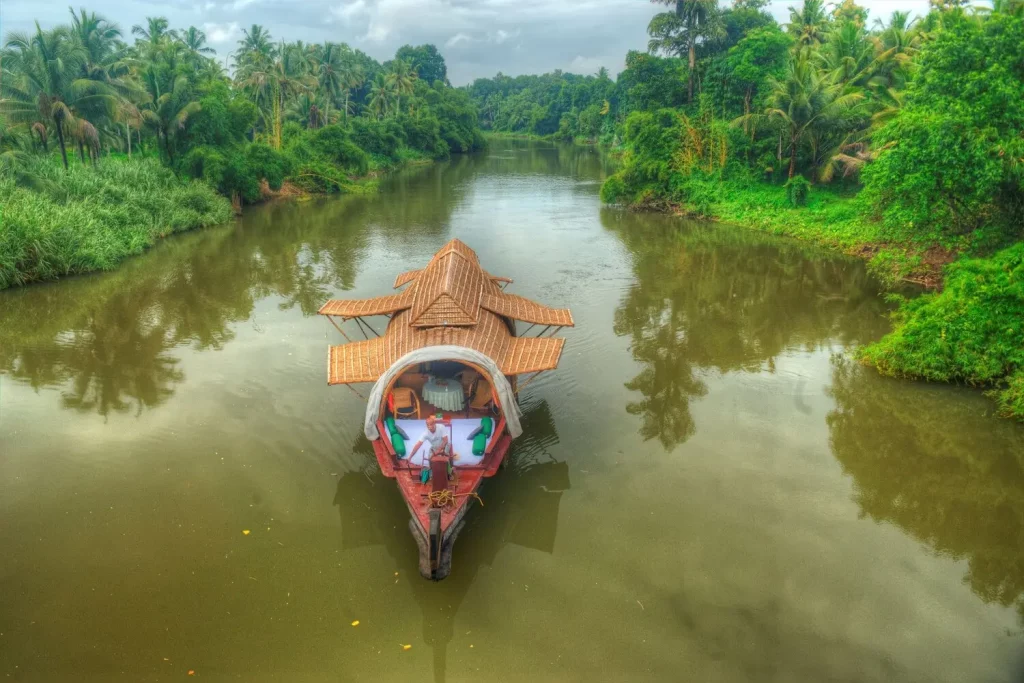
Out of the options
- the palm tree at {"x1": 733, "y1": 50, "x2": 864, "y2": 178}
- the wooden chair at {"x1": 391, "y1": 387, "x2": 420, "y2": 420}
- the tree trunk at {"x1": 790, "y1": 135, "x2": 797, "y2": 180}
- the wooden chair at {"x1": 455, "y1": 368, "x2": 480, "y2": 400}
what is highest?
the palm tree at {"x1": 733, "y1": 50, "x2": 864, "y2": 178}

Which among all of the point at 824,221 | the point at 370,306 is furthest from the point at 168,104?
the point at 824,221

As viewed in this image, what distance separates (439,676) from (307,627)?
1.40 m

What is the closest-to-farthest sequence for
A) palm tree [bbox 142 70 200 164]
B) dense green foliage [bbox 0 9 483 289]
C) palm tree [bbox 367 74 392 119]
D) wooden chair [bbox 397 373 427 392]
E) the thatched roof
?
the thatched roof, wooden chair [bbox 397 373 427 392], dense green foliage [bbox 0 9 483 289], palm tree [bbox 142 70 200 164], palm tree [bbox 367 74 392 119]

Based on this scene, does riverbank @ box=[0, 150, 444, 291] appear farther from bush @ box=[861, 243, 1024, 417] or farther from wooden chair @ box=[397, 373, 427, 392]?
bush @ box=[861, 243, 1024, 417]

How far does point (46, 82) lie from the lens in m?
20.1

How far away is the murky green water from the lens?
19.2ft

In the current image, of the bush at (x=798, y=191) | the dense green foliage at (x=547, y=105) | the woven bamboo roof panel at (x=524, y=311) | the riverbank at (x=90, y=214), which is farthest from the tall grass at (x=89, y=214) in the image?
the dense green foliage at (x=547, y=105)

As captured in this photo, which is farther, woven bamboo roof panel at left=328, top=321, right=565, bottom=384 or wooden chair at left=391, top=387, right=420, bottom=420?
wooden chair at left=391, top=387, right=420, bottom=420

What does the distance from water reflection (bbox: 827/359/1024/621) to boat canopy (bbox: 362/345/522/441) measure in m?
4.62

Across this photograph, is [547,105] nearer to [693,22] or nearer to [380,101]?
[380,101]

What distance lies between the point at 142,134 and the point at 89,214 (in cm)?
1110

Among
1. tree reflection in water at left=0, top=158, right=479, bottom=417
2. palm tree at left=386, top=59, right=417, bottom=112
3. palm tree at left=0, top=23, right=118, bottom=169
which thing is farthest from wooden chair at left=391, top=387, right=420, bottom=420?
palm tree at left=386, top=59, right=417, bottom=112

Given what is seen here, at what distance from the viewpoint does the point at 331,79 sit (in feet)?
143

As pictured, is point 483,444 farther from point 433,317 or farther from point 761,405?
point 761,405
